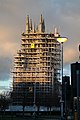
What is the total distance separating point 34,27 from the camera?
199625 millimetres

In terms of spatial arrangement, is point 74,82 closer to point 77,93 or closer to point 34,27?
point 77,93

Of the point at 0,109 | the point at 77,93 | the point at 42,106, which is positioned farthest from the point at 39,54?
the point at 77,93

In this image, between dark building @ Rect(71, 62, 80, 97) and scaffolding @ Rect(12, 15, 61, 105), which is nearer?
dark building @ Rect(71, 62, 80, 97)

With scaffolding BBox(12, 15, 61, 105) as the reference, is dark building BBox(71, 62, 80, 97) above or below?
below

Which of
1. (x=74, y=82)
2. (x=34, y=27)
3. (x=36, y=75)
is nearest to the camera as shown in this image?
(x=74, y=82)

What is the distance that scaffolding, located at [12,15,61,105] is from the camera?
546 feet

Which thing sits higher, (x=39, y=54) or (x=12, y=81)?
(x=39, y=54)

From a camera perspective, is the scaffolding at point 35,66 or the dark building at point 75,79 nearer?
the dark building at point 75,79

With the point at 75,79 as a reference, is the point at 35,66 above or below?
above

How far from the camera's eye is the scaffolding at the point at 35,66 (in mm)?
166375

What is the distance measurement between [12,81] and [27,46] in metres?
22.3

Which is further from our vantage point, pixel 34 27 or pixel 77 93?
pixel 34 27

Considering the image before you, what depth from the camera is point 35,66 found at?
176 meters

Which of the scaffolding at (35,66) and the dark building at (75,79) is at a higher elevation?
the scaffolding at (35,66)
